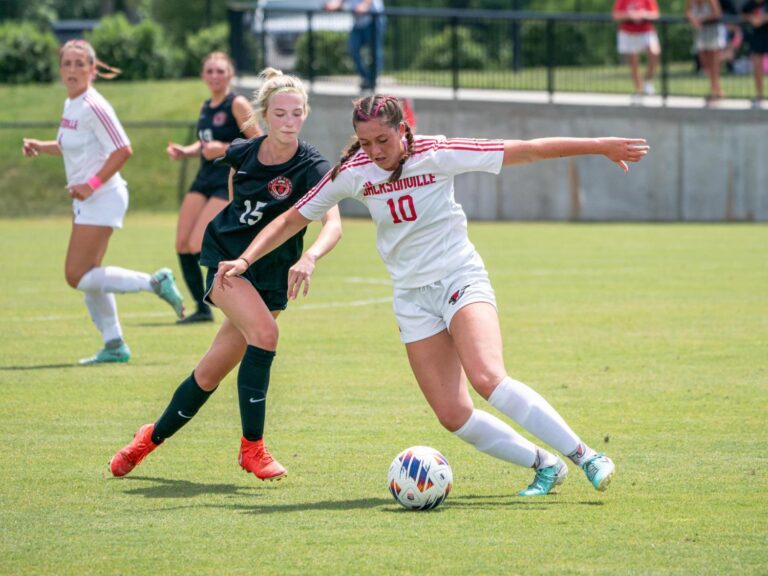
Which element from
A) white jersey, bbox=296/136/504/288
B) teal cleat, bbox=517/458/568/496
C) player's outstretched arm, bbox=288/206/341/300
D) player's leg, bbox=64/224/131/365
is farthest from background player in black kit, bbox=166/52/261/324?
teal cleat, bbox=517/458/568/496

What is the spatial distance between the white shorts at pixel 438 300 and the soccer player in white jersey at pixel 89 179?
464 cm

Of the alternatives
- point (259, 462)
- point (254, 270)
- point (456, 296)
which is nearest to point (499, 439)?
point (456, 296)

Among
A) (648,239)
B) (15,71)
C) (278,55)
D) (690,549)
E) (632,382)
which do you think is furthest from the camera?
(15,71)

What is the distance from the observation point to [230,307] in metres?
7.02

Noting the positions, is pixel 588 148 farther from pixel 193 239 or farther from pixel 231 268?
pixel 193 239

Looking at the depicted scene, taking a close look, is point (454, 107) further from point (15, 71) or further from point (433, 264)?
point (433, 264)

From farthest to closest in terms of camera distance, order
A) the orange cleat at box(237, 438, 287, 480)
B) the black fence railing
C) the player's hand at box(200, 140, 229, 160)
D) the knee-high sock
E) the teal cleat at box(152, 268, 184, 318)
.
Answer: the black fence railing → the player's hand at box(200, 140, 229, 160) → the teal cleat at box(152, 268, 184, 318) → the knee-high sock → the orange cleat at box(237, 438, 287, 480)

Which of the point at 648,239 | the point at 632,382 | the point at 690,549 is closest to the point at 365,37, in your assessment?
the point at 648,239

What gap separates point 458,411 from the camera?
6461 millimetres

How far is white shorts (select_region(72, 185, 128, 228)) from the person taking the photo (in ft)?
35.3

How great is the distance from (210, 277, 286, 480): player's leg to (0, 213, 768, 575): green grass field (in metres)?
0.15

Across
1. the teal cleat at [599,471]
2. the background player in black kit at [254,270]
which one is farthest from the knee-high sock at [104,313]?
the teal cleat at [599,471]

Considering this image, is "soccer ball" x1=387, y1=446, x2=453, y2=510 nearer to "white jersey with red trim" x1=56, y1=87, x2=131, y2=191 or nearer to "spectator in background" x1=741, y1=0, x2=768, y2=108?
"white jersey with red trim" x1=56, y1=87, x2=131, y2=191

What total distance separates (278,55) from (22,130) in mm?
6293
